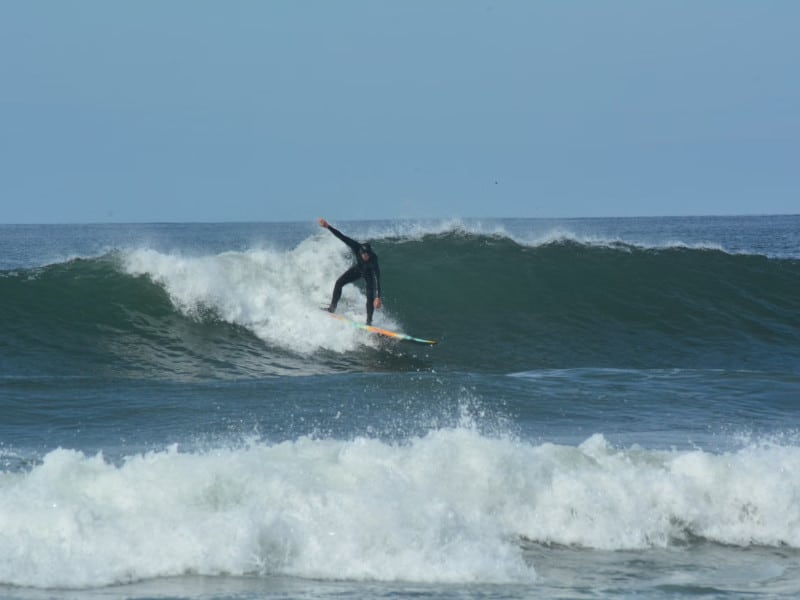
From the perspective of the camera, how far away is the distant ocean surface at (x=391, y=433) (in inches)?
262

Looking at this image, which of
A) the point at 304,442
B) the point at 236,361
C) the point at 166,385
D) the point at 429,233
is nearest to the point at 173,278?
the point at 236,361

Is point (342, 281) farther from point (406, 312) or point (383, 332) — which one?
point (406, 312)

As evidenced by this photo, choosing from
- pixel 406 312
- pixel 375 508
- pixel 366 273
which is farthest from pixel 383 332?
pixel 375 508

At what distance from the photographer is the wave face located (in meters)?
15.8

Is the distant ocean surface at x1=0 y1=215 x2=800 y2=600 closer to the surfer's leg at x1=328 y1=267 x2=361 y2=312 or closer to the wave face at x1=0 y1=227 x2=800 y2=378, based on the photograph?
the wave face at x1=0 y1=227 x2=800 y2=378

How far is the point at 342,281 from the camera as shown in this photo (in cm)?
1661

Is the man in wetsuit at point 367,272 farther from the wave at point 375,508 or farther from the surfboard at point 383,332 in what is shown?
the wave at point 375,508

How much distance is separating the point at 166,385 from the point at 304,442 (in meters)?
4.91

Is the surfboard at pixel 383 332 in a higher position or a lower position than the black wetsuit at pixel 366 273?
lower

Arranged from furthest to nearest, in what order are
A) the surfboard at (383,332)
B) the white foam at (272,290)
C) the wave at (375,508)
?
the white foam at (272,290) → the surfboard at (383,332) → the wave at (375,508)

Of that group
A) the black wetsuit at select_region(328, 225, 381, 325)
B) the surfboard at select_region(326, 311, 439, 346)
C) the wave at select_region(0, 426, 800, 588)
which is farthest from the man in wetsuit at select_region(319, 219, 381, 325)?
the wave at select_region(0, 426, 800, 588)

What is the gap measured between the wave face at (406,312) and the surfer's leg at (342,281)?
36 cm

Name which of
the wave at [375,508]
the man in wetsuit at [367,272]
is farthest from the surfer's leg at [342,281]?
the wave at [375,508]

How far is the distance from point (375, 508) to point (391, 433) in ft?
9.76
